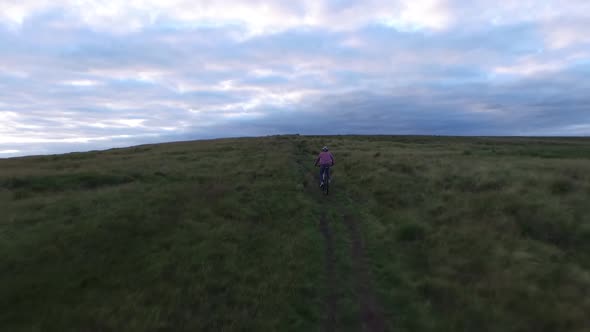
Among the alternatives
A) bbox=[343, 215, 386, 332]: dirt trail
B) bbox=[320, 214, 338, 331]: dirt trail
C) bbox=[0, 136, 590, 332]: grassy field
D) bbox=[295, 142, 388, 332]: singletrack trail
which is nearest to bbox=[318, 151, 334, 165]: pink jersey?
bbox=[0, 136, 590, 332]: grassy field

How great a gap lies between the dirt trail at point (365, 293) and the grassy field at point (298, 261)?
0.03 meters

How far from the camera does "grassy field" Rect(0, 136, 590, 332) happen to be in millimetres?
5914

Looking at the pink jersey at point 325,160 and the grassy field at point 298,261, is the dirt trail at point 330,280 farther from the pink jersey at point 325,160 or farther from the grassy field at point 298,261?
the pink jersey at point 325,160

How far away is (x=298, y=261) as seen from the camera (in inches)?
330

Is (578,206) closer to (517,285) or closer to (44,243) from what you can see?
(517,285)

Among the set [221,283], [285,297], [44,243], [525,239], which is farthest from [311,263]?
[44,243]

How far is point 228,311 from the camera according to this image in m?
6.18

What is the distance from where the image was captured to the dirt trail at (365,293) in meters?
5.98

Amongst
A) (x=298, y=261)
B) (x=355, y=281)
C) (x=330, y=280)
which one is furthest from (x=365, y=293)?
(x=298, y=261)

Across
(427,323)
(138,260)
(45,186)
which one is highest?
(45,186)

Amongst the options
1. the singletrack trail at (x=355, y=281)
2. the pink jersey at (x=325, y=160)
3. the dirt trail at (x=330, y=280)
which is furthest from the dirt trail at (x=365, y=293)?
the pink jersey at (x=325, y=160)

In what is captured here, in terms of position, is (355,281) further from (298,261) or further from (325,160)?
(325,160)

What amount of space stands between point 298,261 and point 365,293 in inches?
78.3

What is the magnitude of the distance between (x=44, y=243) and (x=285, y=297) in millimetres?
6264
